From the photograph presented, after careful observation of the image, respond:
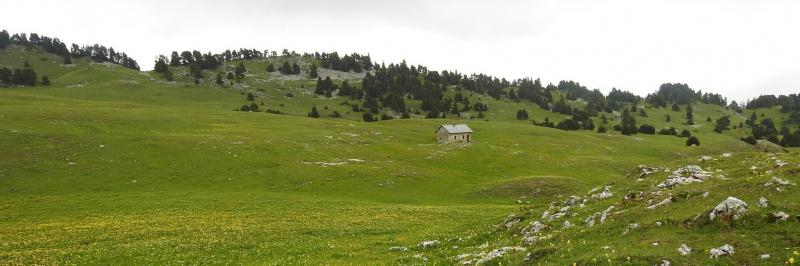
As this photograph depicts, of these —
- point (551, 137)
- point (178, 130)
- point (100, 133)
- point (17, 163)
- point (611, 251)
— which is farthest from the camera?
point (551, 137)

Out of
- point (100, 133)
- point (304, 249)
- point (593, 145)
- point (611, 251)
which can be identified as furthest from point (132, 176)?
point (593, 145)

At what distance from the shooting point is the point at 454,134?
11431 centimetres

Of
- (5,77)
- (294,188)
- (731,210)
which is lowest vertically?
(294,188)

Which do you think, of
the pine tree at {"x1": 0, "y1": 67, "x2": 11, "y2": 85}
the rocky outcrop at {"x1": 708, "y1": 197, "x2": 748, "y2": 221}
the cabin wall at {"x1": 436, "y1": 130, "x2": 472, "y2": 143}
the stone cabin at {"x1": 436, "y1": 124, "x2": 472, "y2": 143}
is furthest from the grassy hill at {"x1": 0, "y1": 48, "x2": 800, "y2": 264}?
the pine tree at {"x1": 0, "y1": 67, "x2": 11, "y2": 85}

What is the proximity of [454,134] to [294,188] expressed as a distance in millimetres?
60563

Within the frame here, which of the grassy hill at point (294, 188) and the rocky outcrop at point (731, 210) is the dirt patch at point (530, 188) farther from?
the rocky outcrop at point (731, 210)

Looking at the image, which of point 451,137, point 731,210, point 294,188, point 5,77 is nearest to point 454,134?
point 451,137

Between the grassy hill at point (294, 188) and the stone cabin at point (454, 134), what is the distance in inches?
143

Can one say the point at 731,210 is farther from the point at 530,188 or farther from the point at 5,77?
the point at 5,77

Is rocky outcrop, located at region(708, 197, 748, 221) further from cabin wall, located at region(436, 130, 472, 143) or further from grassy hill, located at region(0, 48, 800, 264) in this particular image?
cabin wall, located at region(436, 130, 472, 143)

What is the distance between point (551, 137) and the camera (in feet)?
413

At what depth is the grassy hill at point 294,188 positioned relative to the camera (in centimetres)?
2405

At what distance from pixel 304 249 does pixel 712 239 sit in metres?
20.2

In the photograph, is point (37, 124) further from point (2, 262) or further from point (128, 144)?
point (2, 262)
